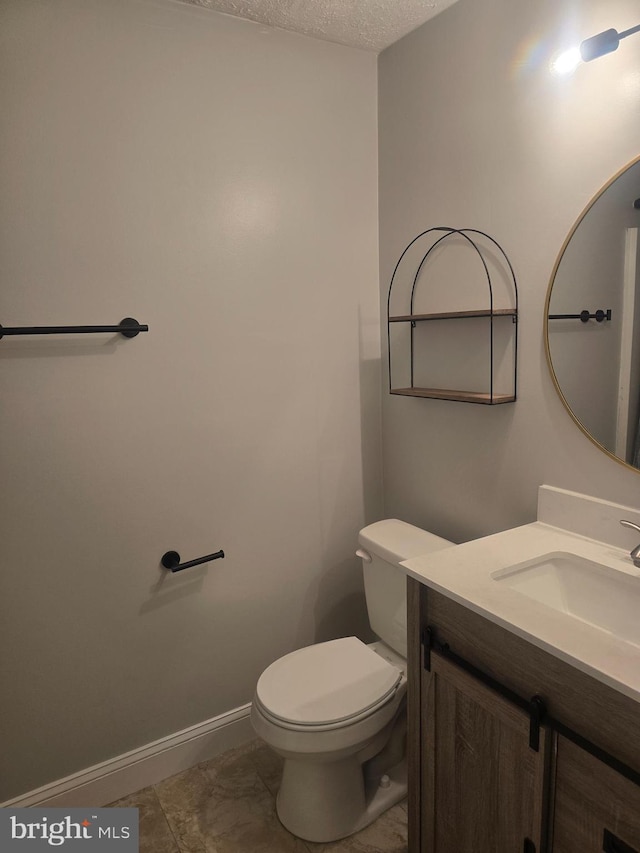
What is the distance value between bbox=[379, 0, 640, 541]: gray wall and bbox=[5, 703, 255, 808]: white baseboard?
1.00m

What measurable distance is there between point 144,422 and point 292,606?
2.91 feet

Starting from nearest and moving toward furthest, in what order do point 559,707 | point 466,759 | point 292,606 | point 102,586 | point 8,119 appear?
point 559,707
point 466,759
point 8,119
point 102,586
point 292,606

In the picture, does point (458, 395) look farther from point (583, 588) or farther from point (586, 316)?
point (583, 588)

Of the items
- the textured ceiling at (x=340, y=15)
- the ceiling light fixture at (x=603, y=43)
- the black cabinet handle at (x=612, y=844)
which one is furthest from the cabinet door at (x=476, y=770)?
the textured ceiling at (x=340, y=15)

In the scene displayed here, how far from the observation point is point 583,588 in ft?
4.69

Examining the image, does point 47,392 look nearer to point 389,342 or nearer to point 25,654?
point 25,654

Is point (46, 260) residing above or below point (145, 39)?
below

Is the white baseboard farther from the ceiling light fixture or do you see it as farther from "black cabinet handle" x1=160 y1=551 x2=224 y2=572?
the ceiling light fixture

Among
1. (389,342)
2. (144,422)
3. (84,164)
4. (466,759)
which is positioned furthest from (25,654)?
(389,342)

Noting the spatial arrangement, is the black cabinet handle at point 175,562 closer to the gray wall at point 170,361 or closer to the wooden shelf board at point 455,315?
the gray wall at point 170,361

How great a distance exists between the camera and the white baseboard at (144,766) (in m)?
1.79

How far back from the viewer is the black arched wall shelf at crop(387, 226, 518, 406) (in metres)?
1.72

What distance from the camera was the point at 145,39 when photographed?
5.54ft

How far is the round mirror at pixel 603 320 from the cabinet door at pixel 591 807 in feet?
2.30
